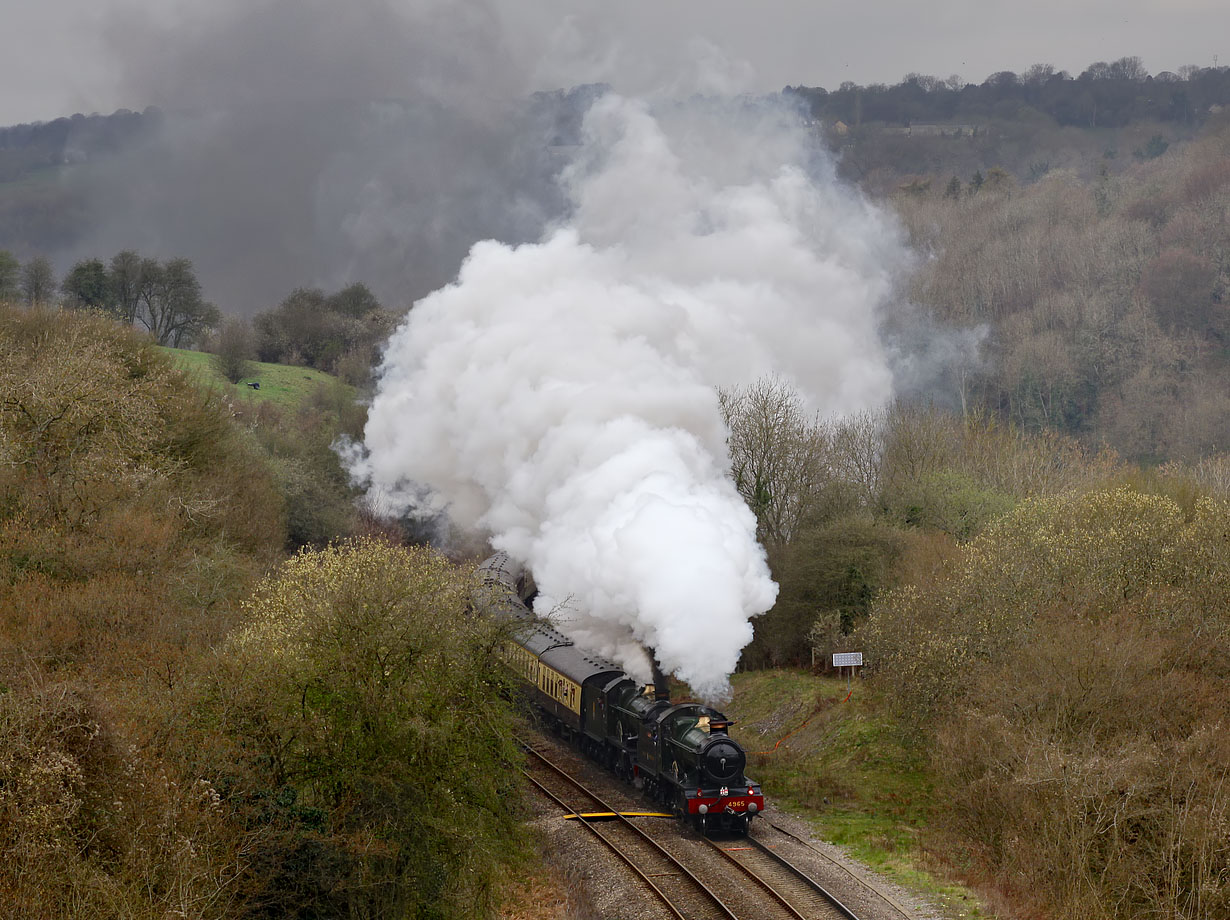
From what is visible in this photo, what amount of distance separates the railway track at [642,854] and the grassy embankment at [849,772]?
363 cm

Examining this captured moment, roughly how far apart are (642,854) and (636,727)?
3.50 meters

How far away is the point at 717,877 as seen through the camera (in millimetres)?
19031

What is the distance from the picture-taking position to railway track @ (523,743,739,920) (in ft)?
58.4

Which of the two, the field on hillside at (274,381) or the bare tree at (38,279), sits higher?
the bare tree at (38,279)

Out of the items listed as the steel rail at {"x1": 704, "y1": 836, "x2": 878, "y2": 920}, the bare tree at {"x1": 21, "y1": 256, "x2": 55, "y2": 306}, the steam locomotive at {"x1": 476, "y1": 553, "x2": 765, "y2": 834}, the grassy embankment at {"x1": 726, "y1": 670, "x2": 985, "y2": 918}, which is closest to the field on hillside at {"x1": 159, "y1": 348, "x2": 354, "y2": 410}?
the bare tree at {"x1": 21, "y1": 256, "x2": 55, "y2": 306}

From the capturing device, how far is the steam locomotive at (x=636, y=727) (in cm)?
2081

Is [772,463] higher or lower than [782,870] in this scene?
higher

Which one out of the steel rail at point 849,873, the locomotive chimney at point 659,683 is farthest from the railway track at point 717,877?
the locomotive chimney at point 659,683

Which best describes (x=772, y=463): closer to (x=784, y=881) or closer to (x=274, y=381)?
(x=784, y=881)

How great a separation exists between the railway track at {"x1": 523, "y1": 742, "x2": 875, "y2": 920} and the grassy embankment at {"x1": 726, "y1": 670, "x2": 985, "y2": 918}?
6.23 feet

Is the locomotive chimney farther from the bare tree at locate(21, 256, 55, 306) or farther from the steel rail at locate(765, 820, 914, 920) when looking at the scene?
the bare tree at locate(21, 256, 55, 306)

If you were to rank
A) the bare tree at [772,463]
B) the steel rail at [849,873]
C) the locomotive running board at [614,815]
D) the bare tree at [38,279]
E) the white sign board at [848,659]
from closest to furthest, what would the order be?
the steel rail at [849,873], the locomotive running board at [614,815], the white sign board at [848,659], the bare tree at [772,463], the bare tree at [38,279]

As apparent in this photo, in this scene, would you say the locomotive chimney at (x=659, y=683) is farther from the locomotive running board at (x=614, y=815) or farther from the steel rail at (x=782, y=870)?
the steel rail at (x=782, y=870)

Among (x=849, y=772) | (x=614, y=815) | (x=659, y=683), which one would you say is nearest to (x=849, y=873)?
(x=614, y=815)
